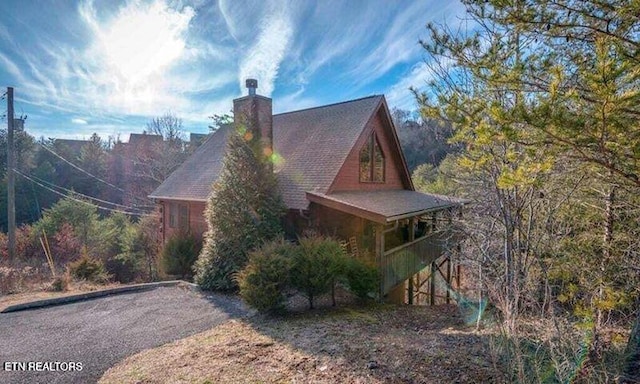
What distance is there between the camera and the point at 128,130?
32844mm

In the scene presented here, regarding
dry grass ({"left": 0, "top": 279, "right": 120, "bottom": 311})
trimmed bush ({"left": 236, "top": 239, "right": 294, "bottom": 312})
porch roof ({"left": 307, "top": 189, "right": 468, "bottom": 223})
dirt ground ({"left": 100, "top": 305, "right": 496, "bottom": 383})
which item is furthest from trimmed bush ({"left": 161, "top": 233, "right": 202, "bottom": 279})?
dirt ground ({"left": 100, "top": 305, "right": 496, "bottom": 383})

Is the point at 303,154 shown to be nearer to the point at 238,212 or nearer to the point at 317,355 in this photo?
the point at 238,212

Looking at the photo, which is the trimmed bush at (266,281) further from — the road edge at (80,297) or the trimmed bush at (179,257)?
the trimmed bush at (179,257)

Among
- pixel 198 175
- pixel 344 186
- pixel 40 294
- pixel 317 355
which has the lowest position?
pixel 40 294

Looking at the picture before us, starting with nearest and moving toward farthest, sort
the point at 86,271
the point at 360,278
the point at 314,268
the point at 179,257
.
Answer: the point at 314,268, the point at 360,278, the point at 86,271, the point at 179,257

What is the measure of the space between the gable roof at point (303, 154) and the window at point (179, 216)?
26.3 inches

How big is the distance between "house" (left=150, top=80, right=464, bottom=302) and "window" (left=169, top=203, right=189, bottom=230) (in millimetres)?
47

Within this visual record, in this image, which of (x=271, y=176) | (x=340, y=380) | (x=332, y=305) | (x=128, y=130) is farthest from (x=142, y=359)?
(x=128, y=130)

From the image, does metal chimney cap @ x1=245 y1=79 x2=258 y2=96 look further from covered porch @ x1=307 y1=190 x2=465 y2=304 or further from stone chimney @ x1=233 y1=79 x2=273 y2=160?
covered porch @ x1=307 y1=190 x2=465 y2=304

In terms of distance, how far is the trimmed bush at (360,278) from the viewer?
833cm

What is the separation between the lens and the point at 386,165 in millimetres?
14539

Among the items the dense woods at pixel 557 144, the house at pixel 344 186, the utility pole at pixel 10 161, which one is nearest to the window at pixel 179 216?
the house at pixel 344 186

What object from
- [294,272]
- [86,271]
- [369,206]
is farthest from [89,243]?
[369,206]

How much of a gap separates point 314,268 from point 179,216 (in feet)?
33.4
